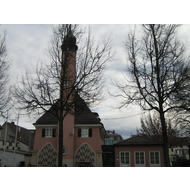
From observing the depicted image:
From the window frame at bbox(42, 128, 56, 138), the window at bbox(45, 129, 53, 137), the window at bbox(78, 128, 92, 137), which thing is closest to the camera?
the window at bbox(78, 128, 92, 137)

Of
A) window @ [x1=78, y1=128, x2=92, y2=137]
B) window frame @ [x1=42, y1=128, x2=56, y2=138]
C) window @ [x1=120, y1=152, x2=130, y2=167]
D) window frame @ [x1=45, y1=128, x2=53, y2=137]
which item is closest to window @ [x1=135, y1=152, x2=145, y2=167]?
window @ [x1=120, y1=152, x2=130, y2=167]

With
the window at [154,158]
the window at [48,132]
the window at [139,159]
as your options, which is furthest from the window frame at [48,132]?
the window at [154,158]

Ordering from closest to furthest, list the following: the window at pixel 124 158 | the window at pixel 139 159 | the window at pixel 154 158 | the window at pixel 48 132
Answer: the window at pixel 154 158
the window at pixel 139 159
the window at pixel 124 158
the window at pixel 48 132

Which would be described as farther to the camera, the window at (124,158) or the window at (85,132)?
the window at (85,132)

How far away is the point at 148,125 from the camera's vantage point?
133ft

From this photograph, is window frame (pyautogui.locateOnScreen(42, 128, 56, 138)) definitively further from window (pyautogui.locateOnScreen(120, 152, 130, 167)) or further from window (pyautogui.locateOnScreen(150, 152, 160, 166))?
window (pyautogui.locateOnScreen(150, 152, 160, 166))

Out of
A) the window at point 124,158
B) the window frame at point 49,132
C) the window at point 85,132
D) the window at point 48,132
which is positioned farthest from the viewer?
the window at point 48,132

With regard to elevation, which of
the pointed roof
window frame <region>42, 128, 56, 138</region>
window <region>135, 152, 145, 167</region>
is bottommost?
window <region>135, 152, 145, 167</region>

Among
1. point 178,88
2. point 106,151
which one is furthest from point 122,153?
point 178,88

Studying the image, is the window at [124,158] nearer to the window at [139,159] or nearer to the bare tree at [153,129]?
the window at [139,159]

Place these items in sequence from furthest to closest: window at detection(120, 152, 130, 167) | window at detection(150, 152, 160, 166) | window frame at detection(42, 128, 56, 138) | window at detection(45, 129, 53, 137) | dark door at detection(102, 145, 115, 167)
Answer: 1. window at detection(45, 129, 53, 137)
2. window frame at detection(42, 128, 56, 138)
3. dark door at detection(102, 145, 115, 167)
4. window at detection(120, 152, 130, 167)
5. window at detection(150, 152, 160, 166)

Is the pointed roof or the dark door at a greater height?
the pointed roof

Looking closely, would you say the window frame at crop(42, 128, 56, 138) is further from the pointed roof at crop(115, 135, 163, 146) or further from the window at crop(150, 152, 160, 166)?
the window at crop(150, 152, 160, 166)

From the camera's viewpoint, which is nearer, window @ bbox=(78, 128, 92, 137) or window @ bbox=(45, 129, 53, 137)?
window @ bbox=(78, 128, 92, 137)
